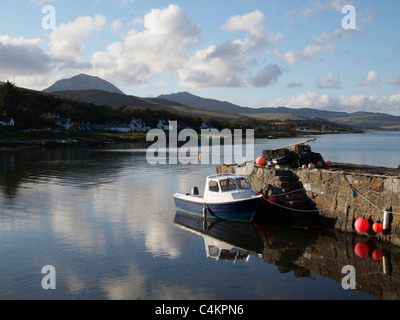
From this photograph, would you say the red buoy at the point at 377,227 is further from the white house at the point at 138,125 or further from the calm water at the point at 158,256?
the white house at the point at 138,125

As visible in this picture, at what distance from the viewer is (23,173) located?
40469 mm

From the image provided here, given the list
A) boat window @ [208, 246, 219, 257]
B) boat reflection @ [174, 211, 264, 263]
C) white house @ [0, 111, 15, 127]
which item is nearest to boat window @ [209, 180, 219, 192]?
boat reflection @ [174, 211, 264, 263]

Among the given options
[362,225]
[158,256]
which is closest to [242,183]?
[362,225]

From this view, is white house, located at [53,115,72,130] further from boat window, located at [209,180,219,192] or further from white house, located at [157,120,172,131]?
boat window, located at [209,180,219,192]

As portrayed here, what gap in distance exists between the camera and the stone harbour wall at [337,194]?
16.1 metres

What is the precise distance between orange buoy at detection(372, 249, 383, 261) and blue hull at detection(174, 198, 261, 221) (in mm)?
5855

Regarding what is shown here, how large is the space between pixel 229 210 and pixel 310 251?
518 cm

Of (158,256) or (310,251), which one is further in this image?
(310,251)

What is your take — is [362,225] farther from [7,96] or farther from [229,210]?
[7,96]

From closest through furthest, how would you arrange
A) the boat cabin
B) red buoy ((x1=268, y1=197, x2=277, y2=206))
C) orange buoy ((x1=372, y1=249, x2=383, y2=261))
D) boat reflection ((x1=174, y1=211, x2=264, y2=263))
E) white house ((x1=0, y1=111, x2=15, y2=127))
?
1. orange buoy ((x1=372, y1=249, x2=383, y2=261))
2. boat reflection ((x1=174, y1=211, x2=264, y2=263))
3. the boat cabin
4. red buoy ((x1=268, y1=197, x2=277, y2=206))
5. white house ((x1=0, y1=111, x2=15, y2=127))

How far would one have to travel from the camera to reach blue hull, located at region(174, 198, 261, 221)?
1922 cm

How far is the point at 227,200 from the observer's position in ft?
64.0
